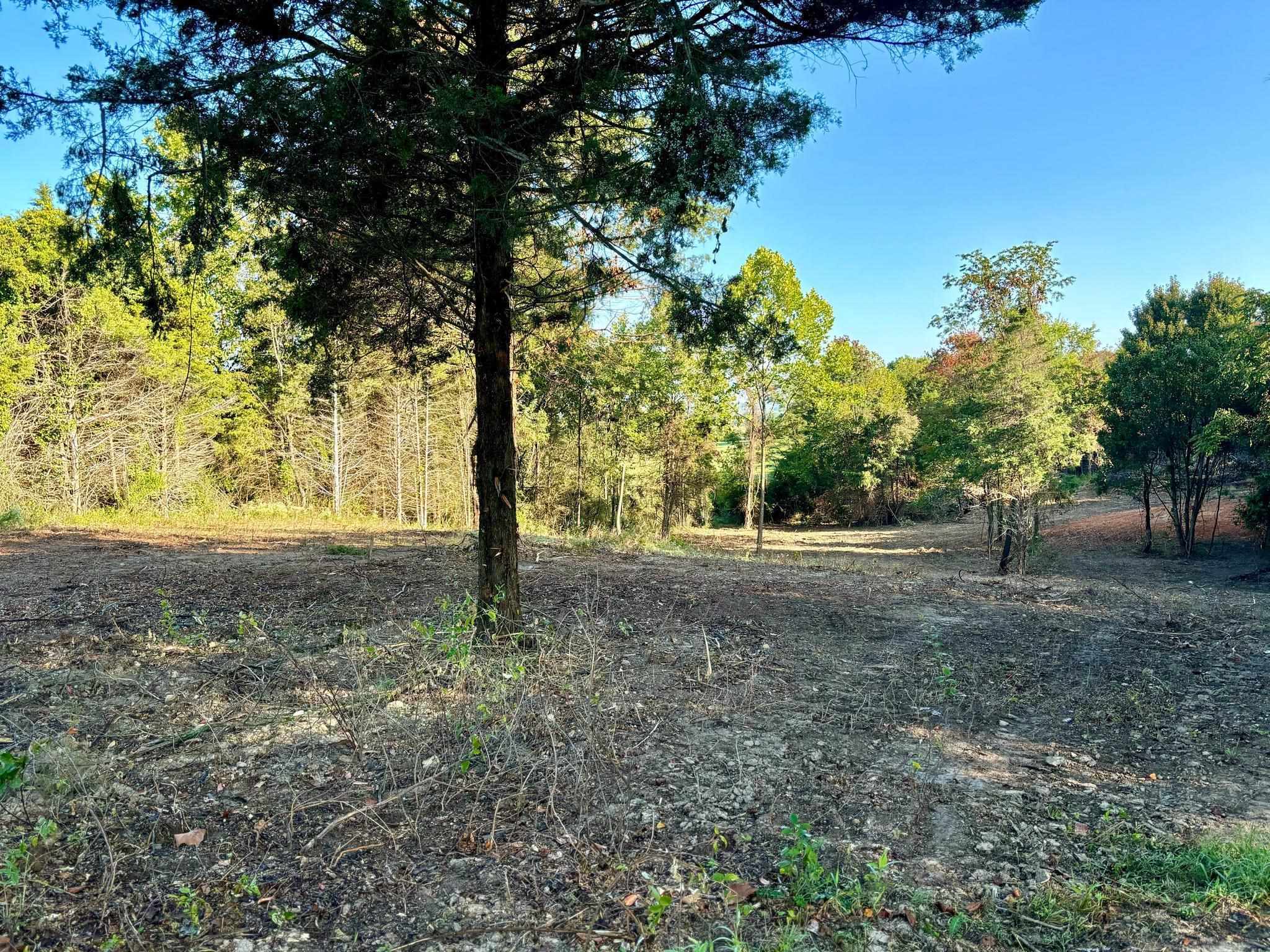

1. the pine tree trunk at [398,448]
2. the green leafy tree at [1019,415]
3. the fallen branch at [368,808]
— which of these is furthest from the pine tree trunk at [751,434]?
the fallen branch at [368,808]

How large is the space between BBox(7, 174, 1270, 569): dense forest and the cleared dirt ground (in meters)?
2.33

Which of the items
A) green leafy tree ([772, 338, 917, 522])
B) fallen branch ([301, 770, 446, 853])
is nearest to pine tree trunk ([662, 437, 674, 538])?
green leafy tree ([772, 338, 917, 522])

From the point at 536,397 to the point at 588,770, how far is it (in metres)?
7.01

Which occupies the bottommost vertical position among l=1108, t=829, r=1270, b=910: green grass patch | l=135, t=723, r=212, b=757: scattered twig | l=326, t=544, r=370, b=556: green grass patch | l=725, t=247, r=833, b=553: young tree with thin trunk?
l=1108, t=829, r=1270, b=910: green grass patch

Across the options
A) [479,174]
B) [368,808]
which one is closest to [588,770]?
[368,808]

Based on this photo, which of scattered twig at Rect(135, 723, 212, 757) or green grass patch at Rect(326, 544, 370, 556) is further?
green grass patch at Rect(326, 544, 370, 556)

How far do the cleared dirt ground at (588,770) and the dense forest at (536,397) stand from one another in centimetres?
233

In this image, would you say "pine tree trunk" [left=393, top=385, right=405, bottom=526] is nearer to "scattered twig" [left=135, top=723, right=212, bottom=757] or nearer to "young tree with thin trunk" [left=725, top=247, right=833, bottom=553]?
"young tree with thin trunk" [left=725, top=247, right=833, bottom=553]

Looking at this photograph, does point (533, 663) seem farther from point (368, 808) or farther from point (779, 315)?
point (779, 315)

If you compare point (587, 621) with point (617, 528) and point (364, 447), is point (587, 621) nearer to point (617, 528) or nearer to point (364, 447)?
point (617, 528)

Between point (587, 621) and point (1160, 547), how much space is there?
53.7 ft

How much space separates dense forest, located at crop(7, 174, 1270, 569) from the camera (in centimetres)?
599

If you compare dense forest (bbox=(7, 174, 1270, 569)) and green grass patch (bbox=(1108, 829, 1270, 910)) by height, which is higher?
dense forest (bbox=(7, 174, 1270, 569))

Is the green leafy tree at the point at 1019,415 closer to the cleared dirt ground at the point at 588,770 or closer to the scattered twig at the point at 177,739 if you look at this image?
the cleared dirt ground at the point at 588,770
